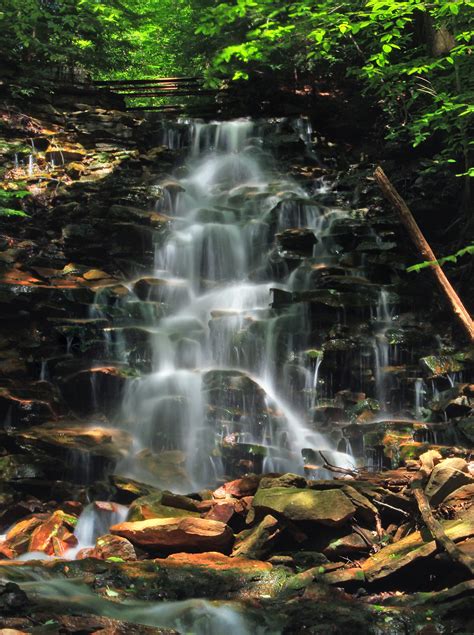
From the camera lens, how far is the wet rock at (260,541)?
485 centimetres

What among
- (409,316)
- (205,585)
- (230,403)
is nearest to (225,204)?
(409,316)

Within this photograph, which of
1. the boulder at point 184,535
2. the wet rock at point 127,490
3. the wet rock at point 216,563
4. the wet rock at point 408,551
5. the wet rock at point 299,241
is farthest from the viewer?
the wet rock at point 299,241

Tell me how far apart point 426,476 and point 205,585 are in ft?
7.78

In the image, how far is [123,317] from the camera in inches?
392

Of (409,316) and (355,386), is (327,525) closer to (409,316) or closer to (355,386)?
(355,386)

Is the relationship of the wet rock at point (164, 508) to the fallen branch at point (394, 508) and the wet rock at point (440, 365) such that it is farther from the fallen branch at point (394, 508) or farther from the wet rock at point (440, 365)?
the wet rock at point (440, 365)

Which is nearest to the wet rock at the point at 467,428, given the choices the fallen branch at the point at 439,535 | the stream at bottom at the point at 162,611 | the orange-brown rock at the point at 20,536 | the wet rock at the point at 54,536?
the fallen branch at the point at 439,535

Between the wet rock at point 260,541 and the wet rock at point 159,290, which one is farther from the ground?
the wet rock at point 159,290

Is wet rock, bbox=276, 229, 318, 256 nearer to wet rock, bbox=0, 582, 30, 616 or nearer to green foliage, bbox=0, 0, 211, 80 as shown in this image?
green foliage, bbox=0, 0, 211, 80

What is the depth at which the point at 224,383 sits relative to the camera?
8.40 metres

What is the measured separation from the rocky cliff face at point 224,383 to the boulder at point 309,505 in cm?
2

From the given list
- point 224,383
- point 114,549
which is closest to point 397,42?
point 224,383

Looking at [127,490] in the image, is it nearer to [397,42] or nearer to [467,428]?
[467,428]

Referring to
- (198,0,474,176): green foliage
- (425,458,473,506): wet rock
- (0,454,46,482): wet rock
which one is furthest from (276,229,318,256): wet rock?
(425,458,473,506): wet rock
